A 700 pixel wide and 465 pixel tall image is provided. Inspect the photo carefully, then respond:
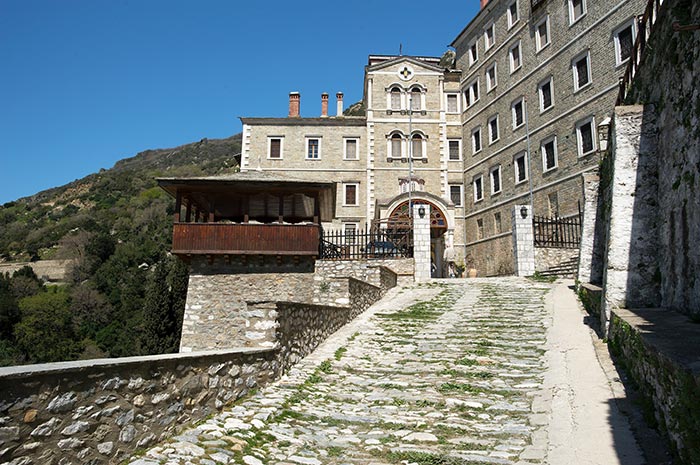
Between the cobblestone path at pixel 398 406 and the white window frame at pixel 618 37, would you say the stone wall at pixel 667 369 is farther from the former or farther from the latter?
the white window frame at pixel 618 37

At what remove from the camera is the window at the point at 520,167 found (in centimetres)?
2870

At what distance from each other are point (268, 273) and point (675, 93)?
552 inches

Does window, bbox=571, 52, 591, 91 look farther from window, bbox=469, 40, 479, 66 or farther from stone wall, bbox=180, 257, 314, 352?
stone wall, bbox=180, 257, 314, 352

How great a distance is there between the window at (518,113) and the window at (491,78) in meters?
2.31

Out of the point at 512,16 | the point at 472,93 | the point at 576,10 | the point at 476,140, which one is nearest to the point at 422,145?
the point at 476,140

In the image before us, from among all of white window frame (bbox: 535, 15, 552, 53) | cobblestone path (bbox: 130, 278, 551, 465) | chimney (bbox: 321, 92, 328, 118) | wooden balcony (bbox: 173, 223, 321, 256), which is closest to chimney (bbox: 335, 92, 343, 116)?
chimney (bbox: 321, 92, 328, 118)

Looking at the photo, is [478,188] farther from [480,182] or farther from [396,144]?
[396,144]

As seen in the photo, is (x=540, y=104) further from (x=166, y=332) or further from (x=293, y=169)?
(x=166, y=332)

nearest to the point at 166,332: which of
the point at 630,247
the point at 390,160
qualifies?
the point at 390,160

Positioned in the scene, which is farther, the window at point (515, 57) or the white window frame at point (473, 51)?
the white window frame at point (473, 51)

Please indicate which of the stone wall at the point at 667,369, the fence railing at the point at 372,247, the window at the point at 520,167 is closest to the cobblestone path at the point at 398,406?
the stone wall at the point at 667,369

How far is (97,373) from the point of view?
4.10m

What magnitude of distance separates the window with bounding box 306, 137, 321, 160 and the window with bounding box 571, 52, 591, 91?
50.4ft

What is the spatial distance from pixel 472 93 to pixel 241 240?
2154 centimetres
